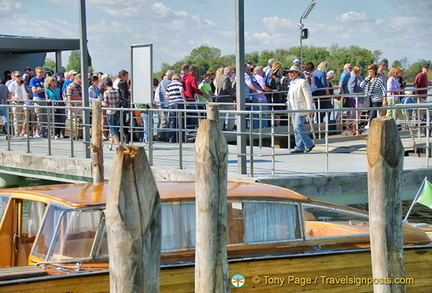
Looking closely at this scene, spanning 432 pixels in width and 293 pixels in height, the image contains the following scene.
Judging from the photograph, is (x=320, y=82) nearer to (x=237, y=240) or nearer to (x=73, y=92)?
(x=73, y=92)

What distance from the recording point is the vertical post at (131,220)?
5.46m

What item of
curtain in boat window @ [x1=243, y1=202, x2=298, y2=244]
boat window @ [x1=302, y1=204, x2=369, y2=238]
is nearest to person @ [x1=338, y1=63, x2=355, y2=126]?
boat window @ [x1=302, y1=204, x2=369, y2=238]

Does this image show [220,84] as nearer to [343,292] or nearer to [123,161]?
[343,292]

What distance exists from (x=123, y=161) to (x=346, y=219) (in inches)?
149

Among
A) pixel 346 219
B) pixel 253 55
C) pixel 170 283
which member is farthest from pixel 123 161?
pixel 253 55

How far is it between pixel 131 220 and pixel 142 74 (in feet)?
27.9

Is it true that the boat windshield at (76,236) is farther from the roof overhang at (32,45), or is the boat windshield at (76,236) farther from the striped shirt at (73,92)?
the roof overhang at (32,45)

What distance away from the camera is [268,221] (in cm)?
816

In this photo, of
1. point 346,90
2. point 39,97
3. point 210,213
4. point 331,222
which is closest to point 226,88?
point 346,90

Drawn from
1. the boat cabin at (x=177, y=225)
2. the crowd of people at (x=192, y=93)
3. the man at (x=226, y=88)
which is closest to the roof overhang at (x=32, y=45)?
the crowd of people at (x=192, y=93)

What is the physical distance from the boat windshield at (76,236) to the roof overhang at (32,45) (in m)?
24.2

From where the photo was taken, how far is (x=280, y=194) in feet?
27.3

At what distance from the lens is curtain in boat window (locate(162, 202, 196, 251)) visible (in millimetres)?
7762

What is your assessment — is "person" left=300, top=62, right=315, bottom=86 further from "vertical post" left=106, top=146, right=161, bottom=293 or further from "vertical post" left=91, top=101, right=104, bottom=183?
"vertical post" left=106, top=146, right=161, bottom=293
